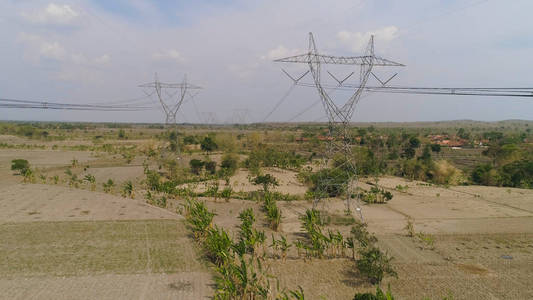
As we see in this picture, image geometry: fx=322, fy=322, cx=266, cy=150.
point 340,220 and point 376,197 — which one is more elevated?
point 376,197

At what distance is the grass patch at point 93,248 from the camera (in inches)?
435

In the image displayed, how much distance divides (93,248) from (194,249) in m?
3.92

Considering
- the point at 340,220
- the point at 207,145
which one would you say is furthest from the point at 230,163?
the point at 207,145

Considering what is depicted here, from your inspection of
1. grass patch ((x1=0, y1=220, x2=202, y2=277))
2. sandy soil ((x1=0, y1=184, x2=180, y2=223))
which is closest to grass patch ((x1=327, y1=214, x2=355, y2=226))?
grass patch ((x1=0, y1=220, x2=202, y2=277))

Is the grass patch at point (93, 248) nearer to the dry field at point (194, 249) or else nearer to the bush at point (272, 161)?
the dry field at point (194, 249)

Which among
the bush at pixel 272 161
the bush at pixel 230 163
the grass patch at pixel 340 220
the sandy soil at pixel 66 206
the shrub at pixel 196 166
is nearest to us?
the sandy soil at pixel 66 206

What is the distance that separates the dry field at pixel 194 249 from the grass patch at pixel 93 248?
4 cm

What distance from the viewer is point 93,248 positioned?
500 inches

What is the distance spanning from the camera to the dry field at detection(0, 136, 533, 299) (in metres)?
10.0

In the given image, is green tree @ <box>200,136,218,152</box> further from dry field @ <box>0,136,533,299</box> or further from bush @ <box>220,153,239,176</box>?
dry field @ <box>0,136,533,299</box>

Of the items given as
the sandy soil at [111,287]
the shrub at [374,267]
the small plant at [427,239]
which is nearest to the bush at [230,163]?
the small plant at [427,239]

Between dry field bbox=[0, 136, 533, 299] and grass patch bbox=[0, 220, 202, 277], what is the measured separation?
0.12 ft

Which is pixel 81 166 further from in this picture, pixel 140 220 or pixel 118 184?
pixel 140 220

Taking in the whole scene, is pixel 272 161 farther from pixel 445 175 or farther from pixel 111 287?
pixel 111 287
